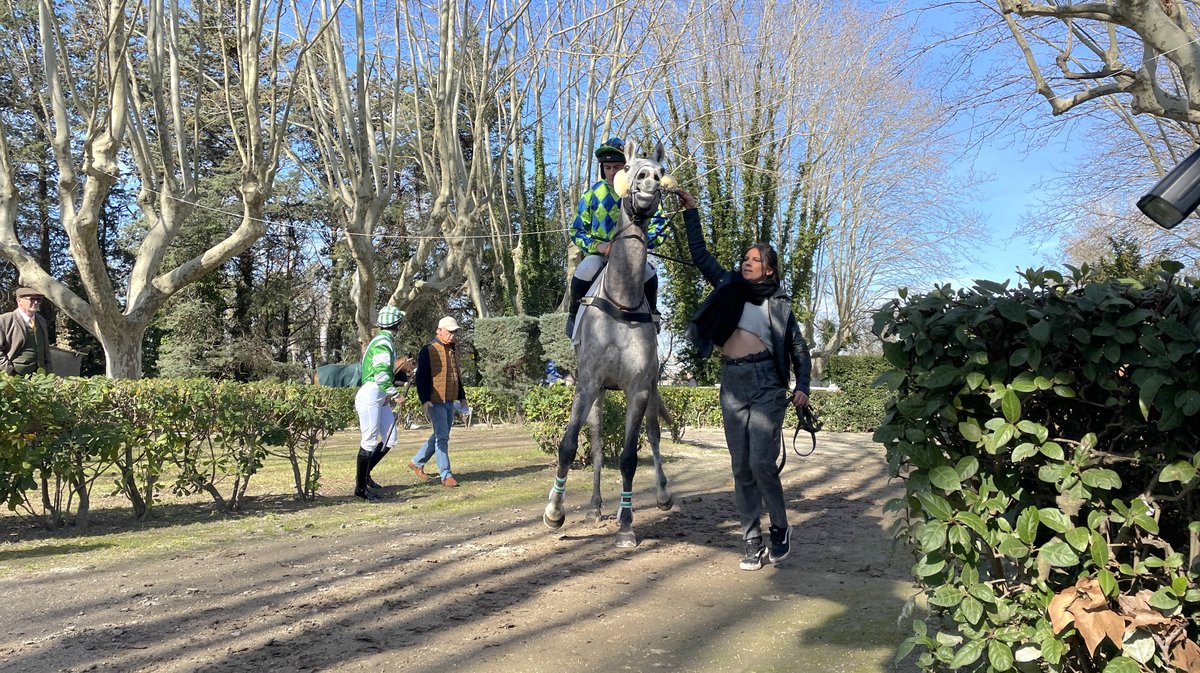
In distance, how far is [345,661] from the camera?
139 inches

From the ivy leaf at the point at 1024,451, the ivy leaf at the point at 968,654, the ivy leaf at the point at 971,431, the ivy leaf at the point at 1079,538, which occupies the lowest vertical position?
the ivy leaf at the point at 968,654

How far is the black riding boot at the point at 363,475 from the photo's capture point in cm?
803

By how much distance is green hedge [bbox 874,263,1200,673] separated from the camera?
2.29m

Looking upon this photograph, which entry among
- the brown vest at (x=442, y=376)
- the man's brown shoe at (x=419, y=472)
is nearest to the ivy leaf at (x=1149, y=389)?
the brown vest at (x=442, y=376)

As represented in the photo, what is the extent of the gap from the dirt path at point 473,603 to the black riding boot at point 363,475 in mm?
1370

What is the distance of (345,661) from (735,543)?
10.6 ft

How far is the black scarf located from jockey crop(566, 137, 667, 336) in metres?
0.95

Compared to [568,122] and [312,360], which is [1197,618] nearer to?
[568,122]

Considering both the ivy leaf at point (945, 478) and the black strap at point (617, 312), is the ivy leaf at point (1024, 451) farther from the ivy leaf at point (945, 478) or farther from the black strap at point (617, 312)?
the black strap at point (617, 312)

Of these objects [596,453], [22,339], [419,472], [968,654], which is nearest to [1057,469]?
[968,654]

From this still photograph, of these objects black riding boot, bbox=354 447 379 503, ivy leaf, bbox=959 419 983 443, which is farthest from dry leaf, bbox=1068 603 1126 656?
black riding boot, bbox=354 447 379 503

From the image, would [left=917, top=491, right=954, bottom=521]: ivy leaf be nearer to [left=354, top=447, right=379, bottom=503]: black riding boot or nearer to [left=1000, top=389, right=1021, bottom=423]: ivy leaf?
[left=1000, top=389, right=1021, bottom=423]: ivy leaf

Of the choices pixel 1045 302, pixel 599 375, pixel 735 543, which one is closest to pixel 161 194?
pixel 599 375

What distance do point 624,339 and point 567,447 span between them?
910mm
